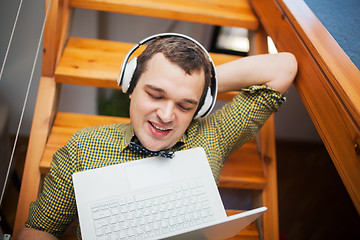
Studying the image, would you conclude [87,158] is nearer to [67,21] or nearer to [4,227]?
[4,227]

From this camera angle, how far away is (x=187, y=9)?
1.43 metres

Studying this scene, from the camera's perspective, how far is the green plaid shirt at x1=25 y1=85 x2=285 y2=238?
38.2 inches

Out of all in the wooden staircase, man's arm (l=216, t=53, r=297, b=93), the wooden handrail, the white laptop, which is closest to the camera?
the wooden handrail

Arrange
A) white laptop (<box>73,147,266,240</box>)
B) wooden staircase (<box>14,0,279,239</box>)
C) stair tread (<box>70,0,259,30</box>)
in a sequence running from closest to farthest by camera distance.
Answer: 1. white laptop (<box>73,147,266,240</box>)
2. wooden staircase (<box>14,0,279,239</box>)
3. stair tread (<box>70,0,259,30</box>)

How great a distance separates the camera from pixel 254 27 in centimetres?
148

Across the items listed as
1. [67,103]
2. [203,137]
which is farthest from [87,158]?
[67,103]

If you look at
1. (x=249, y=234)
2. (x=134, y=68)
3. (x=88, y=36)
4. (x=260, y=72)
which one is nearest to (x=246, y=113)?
(x=260, y=72)

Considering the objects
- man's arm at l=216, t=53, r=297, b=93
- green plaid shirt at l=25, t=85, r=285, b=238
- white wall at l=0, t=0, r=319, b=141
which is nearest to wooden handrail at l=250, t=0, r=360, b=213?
man's arm at l=216, t=53, r=297, b=93

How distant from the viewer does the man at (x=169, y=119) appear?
917mm

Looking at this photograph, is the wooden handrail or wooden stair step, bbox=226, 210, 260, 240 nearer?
the wooden handrail

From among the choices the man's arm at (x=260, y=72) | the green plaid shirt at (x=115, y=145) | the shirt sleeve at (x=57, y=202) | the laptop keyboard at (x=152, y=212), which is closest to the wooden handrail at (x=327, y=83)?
the man's arm at (x=260, y=72)

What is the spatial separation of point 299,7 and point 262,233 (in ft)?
2.85

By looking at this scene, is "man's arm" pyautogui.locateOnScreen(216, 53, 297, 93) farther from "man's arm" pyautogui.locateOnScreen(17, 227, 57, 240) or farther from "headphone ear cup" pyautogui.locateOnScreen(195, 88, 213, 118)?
"man's arm" pyautogui.locateOnScreen(17, 227, 57, 240)

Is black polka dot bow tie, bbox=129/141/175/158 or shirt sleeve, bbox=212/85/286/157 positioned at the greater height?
shirt sleeve, bbox=212/85/286/157
